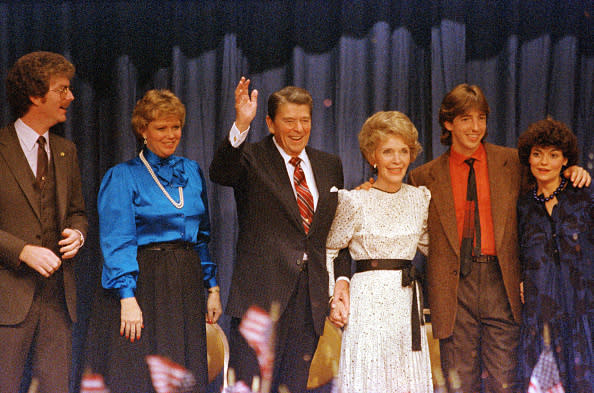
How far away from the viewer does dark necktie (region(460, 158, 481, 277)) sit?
263 cm

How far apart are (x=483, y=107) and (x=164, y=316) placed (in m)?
1.74

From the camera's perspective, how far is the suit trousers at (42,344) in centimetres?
238

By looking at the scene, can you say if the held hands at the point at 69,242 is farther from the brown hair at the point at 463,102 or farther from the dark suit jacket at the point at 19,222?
the brown hair at the point at 463,102

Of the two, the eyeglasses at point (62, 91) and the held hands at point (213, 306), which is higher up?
the eyeglasses at point (62, 91)

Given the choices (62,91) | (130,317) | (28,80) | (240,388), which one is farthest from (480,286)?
(28,80)

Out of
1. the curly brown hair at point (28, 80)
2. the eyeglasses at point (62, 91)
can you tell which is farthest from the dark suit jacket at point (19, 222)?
the eyeglasses at point (62, 91)

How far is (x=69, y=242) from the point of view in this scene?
2531mm

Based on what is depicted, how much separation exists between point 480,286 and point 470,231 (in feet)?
0.82

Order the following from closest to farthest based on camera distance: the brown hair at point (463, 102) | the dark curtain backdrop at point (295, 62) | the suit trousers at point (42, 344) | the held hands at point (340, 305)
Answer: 1. the suit trousers at point (42, 344)
2. the held hands at point (340, 305)
3. the brown hair at point (463, 102)
4. the dark curtain backdrop at point (295, 62)

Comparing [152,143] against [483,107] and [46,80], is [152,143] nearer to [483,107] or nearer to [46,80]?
[46,80]

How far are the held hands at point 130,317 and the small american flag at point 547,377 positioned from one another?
1.71m

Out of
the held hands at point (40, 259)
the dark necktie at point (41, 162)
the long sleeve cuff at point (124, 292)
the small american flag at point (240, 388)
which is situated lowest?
the small american flag at point (240, 388)

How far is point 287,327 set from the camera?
2506 mm

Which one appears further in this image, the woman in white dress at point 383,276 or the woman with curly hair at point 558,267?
the woman with curly hair at point 558,267
